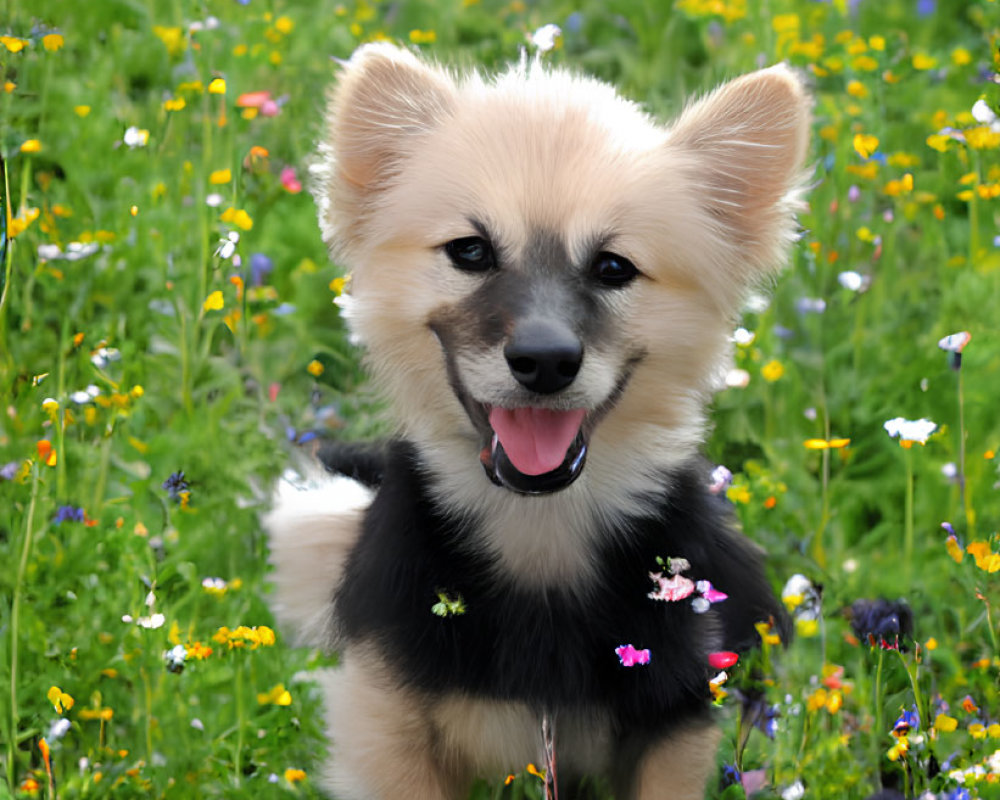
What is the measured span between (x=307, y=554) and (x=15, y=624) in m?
1.13

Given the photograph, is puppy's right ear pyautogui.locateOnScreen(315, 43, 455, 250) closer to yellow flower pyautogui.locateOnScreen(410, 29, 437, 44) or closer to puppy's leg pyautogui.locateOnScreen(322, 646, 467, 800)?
puppy's leg pyautogui.locateOnScreen(322, 646, 467, 800)

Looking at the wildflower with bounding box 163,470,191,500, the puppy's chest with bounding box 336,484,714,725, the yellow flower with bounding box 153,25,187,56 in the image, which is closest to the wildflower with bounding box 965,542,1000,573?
the puppy's chest with bounding box 336,484,714,725

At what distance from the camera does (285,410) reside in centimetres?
466

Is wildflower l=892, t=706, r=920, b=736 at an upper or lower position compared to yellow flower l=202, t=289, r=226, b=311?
lower

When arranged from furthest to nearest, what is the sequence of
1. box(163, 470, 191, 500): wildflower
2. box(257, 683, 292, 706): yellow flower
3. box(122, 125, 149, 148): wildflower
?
1. box(122, 125, 149, 148): wildflower
2. box(163, 470, 191, 500): wildflower
3. box(257, 683, 292, 706): yellow flower

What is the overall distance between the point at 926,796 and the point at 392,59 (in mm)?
2082

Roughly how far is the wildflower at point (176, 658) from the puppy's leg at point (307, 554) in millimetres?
866

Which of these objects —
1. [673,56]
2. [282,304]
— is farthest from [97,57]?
[673,56]

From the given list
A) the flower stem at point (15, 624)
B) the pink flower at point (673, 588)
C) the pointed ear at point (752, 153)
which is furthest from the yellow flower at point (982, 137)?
the flower stem at point (15, 624)

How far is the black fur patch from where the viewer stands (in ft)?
9.75

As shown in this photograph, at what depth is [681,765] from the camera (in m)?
3.03

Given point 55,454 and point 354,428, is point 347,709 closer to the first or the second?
point 55,454

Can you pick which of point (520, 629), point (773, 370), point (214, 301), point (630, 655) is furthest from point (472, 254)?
point (773, 370)

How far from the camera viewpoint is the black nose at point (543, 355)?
9.00 ft
